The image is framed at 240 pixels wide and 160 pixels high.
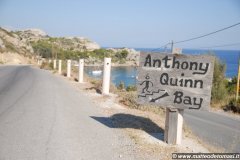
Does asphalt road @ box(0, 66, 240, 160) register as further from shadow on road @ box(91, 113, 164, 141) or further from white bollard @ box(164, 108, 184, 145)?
white bollard @ box(164, 108, 184, 145)

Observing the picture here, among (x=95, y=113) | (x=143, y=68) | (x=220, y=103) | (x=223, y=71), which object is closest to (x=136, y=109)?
(x=95, y=113)

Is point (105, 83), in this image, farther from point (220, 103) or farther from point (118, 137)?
point (220, 103)

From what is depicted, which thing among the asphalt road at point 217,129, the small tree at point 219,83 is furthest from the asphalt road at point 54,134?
the small tree at point 219,83

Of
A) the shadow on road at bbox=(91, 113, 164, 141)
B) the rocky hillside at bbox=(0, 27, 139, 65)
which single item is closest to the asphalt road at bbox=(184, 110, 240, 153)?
the shadow on road at bbox=(91, 113, 164, 141)

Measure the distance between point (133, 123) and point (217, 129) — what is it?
603cm

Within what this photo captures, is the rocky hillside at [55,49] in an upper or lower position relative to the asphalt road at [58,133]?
upper

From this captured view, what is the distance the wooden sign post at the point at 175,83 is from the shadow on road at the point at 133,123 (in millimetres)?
784

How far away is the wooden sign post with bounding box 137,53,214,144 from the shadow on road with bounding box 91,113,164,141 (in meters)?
0.78

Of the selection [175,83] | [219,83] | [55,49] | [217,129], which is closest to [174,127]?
[175,83]

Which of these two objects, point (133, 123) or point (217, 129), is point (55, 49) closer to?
point (217, 129)

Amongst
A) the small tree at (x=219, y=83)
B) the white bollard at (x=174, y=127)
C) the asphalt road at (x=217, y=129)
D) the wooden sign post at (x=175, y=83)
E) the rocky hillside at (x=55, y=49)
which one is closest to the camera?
the wooden sign post at (x=175, y=83)

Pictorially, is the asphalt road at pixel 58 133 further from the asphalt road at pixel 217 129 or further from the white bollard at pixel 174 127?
the white bollard at pixel 174 127

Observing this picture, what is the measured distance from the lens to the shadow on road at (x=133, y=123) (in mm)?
8945

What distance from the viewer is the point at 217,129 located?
14.4 m
